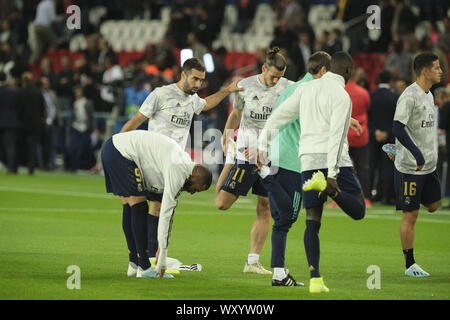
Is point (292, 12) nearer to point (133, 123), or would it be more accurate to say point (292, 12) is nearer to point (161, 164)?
point (133, 123)

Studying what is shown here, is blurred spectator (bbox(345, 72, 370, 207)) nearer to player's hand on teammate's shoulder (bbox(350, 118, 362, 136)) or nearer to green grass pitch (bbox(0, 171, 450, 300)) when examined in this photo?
green grass pitch (bbox(0, 171, 450, 300))

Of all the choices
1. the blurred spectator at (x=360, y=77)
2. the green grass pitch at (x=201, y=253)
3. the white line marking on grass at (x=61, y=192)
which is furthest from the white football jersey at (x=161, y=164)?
the white line marking on grass at (x=61, y=192)

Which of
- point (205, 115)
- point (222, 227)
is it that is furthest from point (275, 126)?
point (205, 115)

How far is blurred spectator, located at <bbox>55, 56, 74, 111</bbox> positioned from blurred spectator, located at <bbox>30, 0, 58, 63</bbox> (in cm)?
417

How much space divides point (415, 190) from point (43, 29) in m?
25.1

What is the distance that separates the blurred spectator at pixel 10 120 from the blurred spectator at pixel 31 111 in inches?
7.4

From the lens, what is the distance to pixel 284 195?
9977 millimetres

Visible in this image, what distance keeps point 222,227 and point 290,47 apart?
10243mm

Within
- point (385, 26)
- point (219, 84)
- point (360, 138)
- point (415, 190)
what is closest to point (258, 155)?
point (415, 190)

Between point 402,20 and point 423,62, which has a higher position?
point 423,62

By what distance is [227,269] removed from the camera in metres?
11.0

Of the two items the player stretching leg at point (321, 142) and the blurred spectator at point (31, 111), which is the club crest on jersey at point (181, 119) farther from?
the blurred spectator at point (31, 111)

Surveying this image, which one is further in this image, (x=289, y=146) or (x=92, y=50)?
(x=92, y=50)

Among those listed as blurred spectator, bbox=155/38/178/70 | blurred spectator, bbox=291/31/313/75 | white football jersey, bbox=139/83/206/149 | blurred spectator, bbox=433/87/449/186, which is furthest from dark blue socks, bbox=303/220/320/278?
blurred spectator, bbox=155/38/178/70
